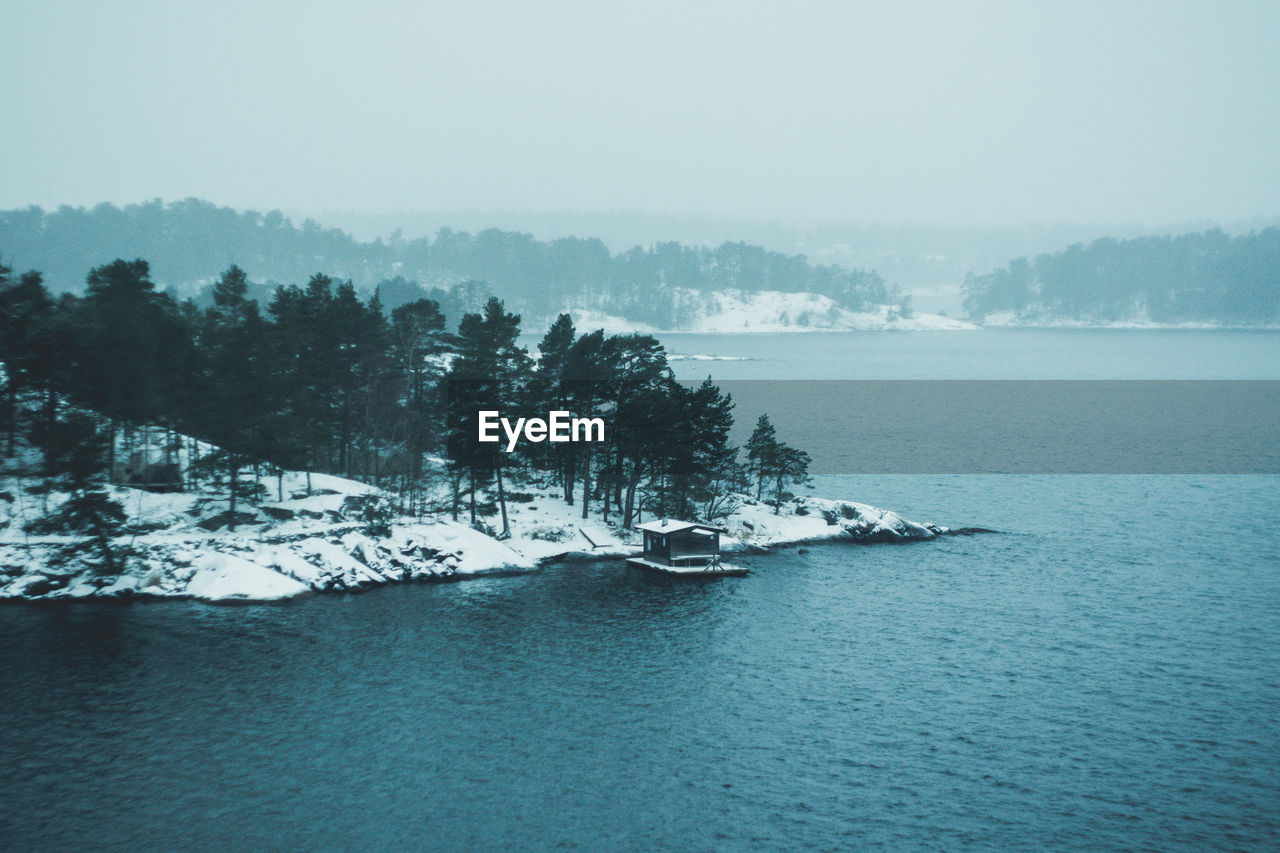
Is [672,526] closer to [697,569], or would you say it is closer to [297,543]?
[697,569]

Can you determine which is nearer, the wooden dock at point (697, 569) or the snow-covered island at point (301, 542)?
the snow-covered island at point (301, 542)

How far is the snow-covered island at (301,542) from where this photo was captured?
177 ft

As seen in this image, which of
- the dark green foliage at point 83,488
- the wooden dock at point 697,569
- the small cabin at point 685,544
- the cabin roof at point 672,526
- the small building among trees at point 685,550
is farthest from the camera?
the cabin roof at point 672,526

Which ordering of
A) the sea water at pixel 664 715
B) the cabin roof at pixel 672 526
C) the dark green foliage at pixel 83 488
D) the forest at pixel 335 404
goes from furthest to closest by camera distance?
the cabin roof at pixel 672 526, the forest at pixel 335 404, the dark green foliage at pixel 83 488, the sea water at pixel 664 715

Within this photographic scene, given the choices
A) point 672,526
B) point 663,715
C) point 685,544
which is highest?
point 672,526

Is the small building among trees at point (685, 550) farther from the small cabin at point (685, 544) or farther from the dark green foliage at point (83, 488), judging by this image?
the dark green foliage at point (83, 488)

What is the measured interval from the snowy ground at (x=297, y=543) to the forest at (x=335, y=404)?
2048 millimetres

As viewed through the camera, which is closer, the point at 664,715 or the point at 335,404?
the point at 664,715

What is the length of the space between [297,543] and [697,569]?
2854 centimetres

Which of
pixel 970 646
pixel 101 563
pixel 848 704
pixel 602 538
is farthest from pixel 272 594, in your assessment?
pixel 970 646

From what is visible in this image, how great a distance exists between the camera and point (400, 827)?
96.5ft

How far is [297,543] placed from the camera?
2327 inches

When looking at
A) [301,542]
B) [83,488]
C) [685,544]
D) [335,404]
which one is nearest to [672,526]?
[685,544]

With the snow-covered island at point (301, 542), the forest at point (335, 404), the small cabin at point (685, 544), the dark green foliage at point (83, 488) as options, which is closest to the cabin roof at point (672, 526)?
the small cabin at point (685, 544)
